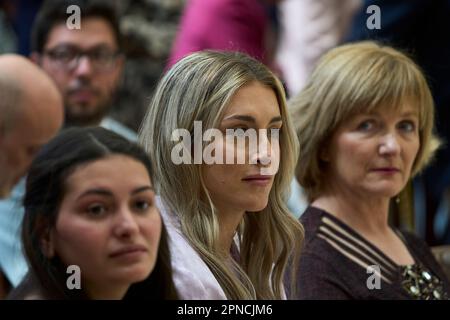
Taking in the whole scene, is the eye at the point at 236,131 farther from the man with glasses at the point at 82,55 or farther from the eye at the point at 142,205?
the man with glasses at the point at 82,55

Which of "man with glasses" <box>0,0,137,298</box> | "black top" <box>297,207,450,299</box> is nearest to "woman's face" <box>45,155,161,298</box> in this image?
"black top" <box>297,207,450,299</box>

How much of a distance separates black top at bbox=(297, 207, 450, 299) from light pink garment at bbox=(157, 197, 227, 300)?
0.47 meters

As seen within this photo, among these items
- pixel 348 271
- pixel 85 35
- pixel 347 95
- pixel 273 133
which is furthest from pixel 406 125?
pixel 85 35

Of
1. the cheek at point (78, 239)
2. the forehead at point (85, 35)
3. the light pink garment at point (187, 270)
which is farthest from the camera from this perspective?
the forehead at point (85, 35)

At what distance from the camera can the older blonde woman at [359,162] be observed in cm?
288

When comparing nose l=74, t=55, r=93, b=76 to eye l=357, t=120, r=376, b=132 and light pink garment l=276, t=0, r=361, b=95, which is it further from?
eye l=357, t=120, r=376, b=132

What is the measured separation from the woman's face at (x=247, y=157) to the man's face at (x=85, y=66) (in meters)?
1.31

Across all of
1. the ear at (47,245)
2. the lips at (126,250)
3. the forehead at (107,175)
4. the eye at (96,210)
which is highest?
the forehead at (107,175)

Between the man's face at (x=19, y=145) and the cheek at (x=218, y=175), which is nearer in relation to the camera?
the cheek at (x=218, y=175)

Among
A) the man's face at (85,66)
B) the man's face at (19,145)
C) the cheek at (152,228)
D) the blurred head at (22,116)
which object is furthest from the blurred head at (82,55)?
the cheek at (152,228)

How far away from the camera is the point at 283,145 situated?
8.03 ft

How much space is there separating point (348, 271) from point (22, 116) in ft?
3.01

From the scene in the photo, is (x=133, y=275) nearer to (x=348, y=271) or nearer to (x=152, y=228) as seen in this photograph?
(x=152, y=228)

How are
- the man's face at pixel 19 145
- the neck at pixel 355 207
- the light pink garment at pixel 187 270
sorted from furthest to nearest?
the neck at pixel 355 207 < the man's face at pixel 19 145 < the light pink garment at pixel 187 270
